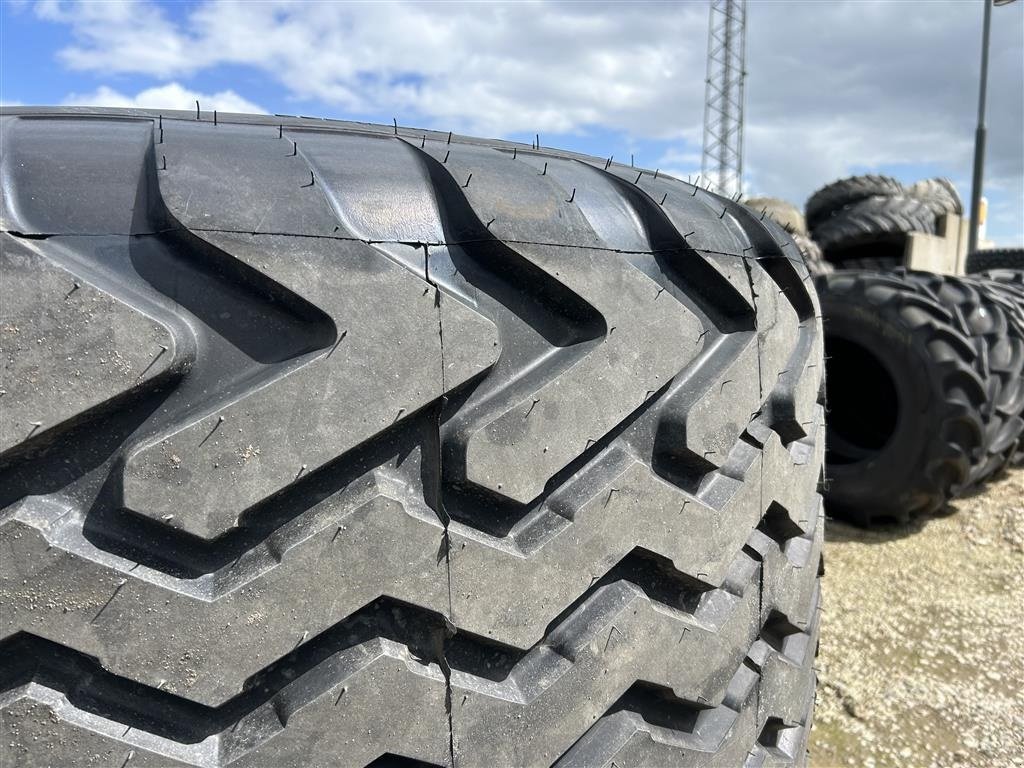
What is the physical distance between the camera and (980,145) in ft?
30.0

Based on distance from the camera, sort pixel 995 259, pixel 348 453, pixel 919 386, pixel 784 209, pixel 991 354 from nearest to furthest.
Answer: pixel 348 453 < pixel 919 386 < pixel 991 354 < pixel 995 259 < pixel 784 209

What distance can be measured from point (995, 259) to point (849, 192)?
1.59 m

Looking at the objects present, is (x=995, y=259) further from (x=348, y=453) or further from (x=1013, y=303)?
(x=348, y=453)

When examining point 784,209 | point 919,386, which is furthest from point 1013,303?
point 784,209

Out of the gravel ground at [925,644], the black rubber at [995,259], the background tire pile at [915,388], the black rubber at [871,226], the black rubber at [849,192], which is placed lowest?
the gravel ground at [925,644]

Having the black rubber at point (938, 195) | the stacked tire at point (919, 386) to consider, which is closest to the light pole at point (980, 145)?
the black rubber at point (938, 195)

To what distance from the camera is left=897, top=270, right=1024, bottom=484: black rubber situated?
131 inches

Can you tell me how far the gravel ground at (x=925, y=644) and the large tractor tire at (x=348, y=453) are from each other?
1307 millimetres

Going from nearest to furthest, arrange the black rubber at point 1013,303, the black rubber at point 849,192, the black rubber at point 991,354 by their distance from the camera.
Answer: the black rubber at point 991,354 → the black rubber at point 1013,303 → the black rubber at point 849,192

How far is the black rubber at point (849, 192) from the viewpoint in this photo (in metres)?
8.00

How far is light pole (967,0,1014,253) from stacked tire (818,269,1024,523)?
601 cm

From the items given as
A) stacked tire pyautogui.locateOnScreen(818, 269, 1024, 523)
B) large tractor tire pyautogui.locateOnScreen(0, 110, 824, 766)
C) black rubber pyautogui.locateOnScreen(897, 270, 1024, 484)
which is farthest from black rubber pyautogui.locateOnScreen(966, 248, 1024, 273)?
large tractor tire pyautogui.locateOnScreen(0, 110, 824, 766)

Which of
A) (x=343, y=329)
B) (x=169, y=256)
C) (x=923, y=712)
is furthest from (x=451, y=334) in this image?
(x=923, y=712)

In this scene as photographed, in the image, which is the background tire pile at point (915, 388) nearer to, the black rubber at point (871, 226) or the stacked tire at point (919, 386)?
the stacked tire at point (919, 386)
